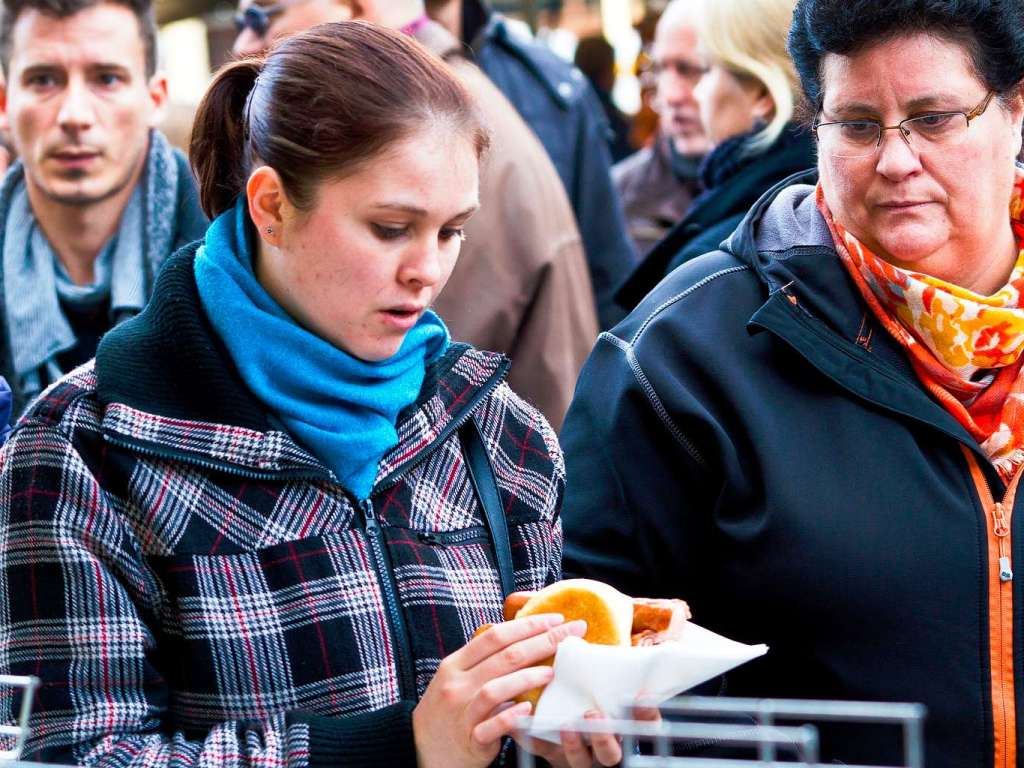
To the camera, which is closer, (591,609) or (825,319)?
(591,609)

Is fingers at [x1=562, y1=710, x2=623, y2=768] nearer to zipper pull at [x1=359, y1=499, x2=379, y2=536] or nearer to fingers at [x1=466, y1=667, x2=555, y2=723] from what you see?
fingers at [x1=466, y1=667, x2=555, y2=723]

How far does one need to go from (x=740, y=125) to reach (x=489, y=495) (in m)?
1.58

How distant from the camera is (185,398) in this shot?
6.46 ft

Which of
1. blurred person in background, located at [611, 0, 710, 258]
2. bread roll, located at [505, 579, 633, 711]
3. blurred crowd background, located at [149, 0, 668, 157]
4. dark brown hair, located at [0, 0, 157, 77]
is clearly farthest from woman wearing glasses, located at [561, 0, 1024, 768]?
blurred crowd background, located at [149, 0, 668, 157]

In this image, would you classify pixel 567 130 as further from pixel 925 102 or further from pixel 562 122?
pixel 925 102

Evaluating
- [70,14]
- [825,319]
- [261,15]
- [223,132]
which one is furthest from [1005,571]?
[261,15]

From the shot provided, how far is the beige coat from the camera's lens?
3621mm

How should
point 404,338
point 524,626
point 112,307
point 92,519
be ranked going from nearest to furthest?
point 524,626
point 92,519
point 404,338
point 112,307

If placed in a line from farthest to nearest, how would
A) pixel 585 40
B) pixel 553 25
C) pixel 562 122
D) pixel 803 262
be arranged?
pixel 553 25, pixel 585 40, pixel 562 122, pixel 803 262

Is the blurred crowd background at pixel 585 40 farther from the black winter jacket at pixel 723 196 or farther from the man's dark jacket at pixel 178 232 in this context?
the man's dark jacket at pixel 178 232

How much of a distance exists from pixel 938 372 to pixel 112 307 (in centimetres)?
171

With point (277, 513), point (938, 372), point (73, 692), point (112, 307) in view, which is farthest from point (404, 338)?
point (112, 307)

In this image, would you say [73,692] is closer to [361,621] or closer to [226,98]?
[361,621]

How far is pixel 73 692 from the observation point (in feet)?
5.99
